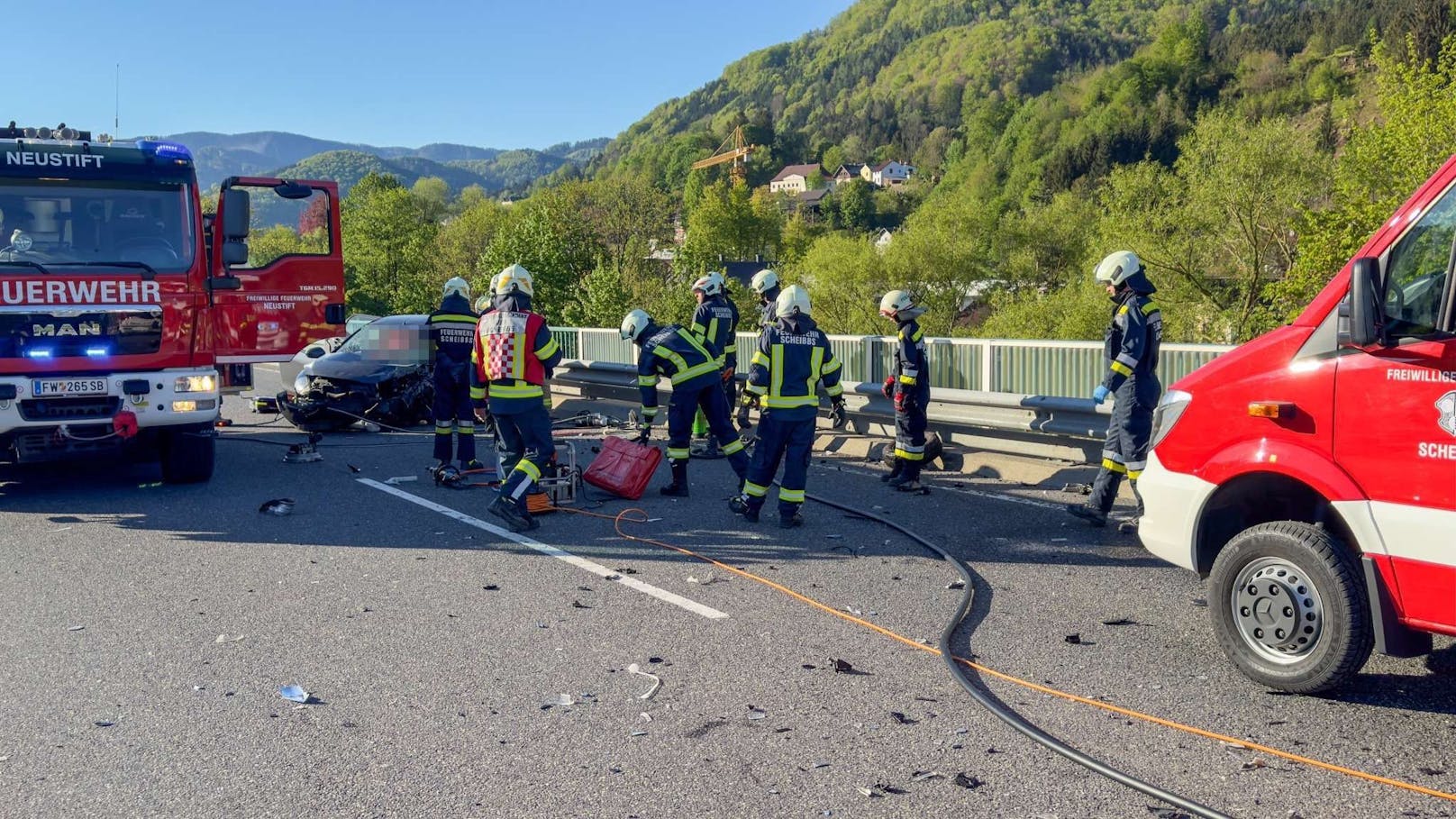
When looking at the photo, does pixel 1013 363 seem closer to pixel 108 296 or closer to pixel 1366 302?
pixel 1366 302

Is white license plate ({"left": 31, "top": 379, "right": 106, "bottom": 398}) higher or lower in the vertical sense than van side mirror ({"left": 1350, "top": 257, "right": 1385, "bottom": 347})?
lower

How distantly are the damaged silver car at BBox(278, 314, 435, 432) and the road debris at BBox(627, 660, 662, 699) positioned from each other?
954 cm

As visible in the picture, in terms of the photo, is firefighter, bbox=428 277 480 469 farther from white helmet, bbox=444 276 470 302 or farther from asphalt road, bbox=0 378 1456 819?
asphalt road, bbox=0 378 1456 819

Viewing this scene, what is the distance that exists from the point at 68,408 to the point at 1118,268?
314 inches

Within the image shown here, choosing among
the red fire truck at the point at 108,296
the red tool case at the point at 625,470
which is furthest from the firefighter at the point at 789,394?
the red fire truck at the point at 108,296

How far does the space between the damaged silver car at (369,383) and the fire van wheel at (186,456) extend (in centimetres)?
410

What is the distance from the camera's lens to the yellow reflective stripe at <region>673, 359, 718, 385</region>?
9.30 meters

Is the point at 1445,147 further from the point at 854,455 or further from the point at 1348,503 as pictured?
the point at 1348,503

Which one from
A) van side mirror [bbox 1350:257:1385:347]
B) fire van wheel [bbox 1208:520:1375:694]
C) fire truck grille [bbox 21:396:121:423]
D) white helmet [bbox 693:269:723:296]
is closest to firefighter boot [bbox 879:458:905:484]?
white helmet [bbox 693:269:723:296]

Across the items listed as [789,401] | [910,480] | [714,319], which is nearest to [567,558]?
[789,401]

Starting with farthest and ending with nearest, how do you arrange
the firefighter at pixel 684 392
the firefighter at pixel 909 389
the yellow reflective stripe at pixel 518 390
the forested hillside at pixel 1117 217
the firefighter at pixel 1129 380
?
the forested hillside at pixel 1117 217 < the firefighter at pixel 909 389 < the firefighter at pixel 684 392 < the yellow reflective stripe at pixel 518 390 < the firefighter at pixel 1129 380

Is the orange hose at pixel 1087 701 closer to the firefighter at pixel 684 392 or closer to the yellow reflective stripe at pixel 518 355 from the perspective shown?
the yellow reflective stripe at pixel 518 355

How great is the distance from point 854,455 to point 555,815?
8.58 meters

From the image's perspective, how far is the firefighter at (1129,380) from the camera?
789cm
